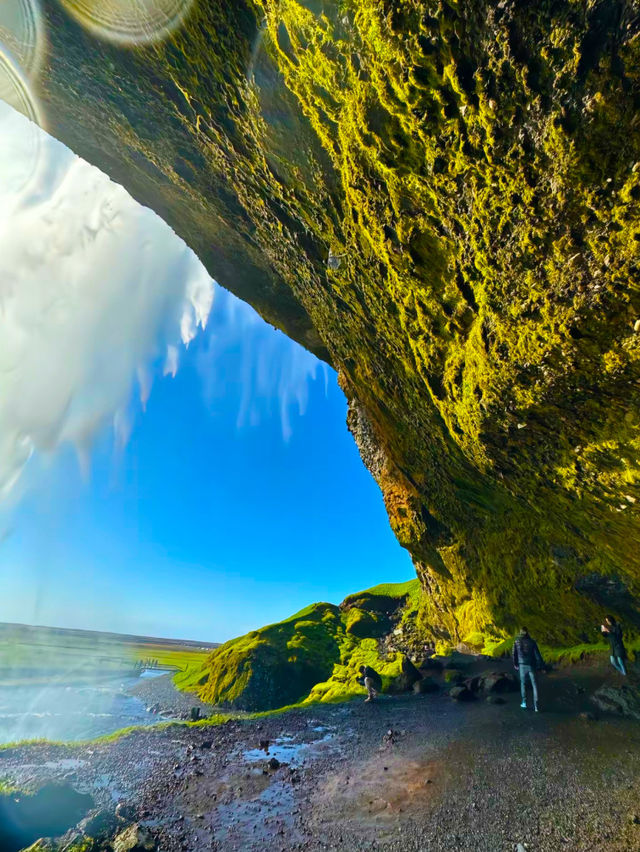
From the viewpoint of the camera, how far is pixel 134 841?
317 inches

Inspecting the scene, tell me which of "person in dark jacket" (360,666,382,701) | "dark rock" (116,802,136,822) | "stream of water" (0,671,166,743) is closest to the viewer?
"dark rock" (116,802,136,822)

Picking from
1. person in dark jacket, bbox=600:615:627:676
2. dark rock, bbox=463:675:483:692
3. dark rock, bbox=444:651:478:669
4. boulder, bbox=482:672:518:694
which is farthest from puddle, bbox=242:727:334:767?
person in dark jacket, bbox=600:615:627:676

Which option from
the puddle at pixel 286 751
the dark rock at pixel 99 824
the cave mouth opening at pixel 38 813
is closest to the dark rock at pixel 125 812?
the dark rock at pixel 99 824

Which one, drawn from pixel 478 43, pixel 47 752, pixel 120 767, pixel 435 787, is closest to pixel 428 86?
pixel 478 43

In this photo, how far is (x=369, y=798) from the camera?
31.6 feet

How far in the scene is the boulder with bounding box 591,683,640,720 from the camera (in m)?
11.3

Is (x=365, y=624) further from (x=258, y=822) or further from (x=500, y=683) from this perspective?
(x=258, y=822)

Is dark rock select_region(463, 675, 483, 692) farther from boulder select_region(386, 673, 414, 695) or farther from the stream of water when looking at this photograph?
the stream of water

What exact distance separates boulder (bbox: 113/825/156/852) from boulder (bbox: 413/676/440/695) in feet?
45.8

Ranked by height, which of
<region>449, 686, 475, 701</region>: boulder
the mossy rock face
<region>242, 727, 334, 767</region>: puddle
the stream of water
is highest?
the mossy rock face

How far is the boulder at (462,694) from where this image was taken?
16.2m

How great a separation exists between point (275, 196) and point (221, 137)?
2419mm

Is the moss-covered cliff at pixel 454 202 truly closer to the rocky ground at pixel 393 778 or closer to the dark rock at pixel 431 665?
the dark rock at pixel 431 665

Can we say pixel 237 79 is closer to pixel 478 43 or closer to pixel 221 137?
pixel 221 137
